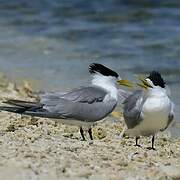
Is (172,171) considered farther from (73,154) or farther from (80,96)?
(80,96)

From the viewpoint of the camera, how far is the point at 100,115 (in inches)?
230

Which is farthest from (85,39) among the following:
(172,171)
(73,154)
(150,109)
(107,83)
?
(172,171)

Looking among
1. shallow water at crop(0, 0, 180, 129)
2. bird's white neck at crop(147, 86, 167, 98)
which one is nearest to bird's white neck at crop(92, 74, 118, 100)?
bird's white neck at crop(147, 86, 167, 98)

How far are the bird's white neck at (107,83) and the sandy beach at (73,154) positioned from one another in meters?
0.45

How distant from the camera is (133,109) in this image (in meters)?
5.80

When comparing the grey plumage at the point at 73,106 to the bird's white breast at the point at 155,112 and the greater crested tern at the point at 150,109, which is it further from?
the bird's white breast at the point at 155,112

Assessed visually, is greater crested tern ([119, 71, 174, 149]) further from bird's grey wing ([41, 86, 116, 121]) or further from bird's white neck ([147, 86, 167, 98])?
bird's grey wing ([41, 86, 116, 121])

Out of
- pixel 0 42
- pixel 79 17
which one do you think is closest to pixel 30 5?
pixel 79 17

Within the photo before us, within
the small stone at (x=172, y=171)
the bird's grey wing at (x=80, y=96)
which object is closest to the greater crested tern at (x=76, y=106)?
the bird's grey wing at (x=80, y=96)

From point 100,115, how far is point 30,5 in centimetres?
1147

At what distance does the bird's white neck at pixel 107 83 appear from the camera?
6.06m

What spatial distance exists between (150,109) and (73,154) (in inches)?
41.4

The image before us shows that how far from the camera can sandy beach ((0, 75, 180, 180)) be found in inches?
171

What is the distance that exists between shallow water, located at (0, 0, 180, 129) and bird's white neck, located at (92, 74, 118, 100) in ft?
5.09
